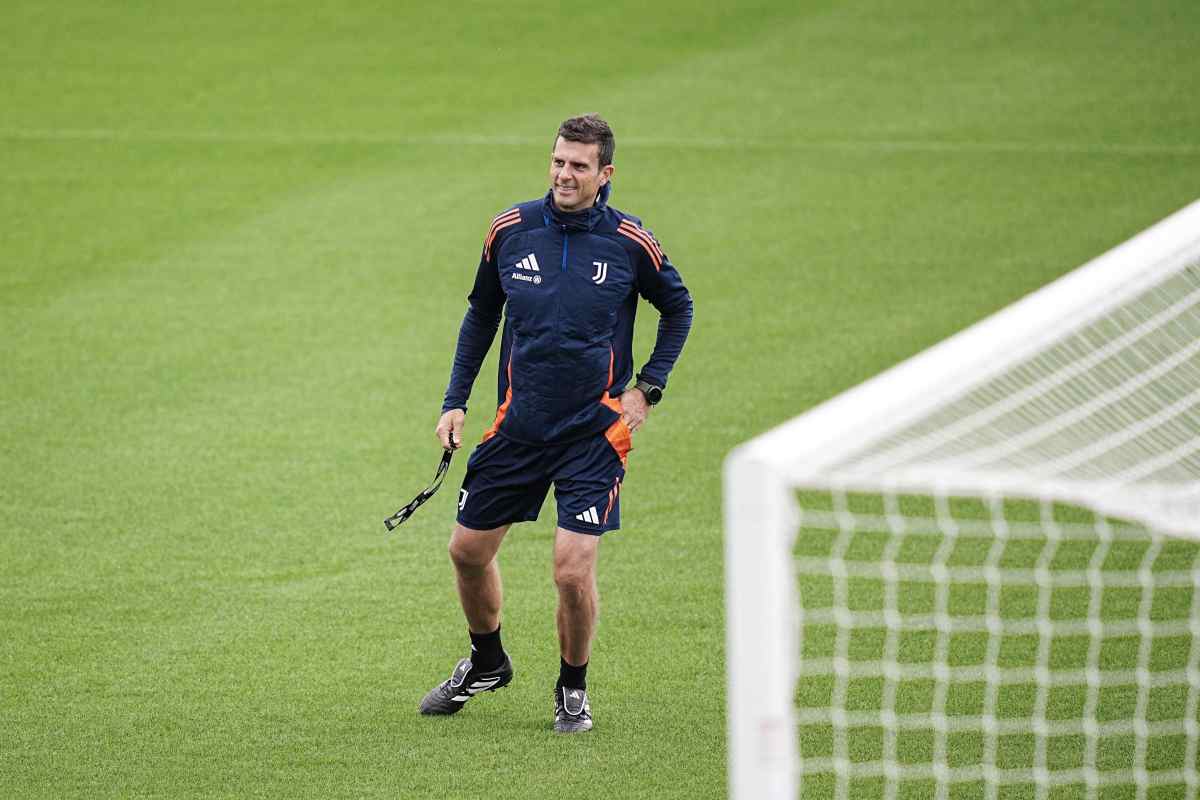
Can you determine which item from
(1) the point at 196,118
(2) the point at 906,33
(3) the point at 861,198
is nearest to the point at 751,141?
(3) the point at 861,198

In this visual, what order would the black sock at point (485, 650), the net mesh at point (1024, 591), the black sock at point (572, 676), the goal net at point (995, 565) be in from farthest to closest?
the black sock at point (485, 650)
the black sock at point (572, 676)
the net mesh at point (1024, 591)
the goal net at point (995, 565)

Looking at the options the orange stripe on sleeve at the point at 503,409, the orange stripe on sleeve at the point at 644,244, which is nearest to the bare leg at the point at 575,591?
the orange stripe on sleeve at the point at 503,409

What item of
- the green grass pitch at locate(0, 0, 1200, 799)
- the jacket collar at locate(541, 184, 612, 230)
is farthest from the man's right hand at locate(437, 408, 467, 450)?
the green grass pitch at locate(0, 0, 1200, 799)

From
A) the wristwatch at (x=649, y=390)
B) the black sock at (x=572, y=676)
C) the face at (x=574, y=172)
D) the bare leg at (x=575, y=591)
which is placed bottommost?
the black sock at (x=572, y=676)

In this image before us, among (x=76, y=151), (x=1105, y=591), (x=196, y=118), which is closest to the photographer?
(x=1105, y=591)

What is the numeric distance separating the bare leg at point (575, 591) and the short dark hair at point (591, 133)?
3.68 feet

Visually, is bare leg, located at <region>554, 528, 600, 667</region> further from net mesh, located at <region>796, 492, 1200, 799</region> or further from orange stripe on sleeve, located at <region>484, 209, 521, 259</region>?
orange stripe on sleeve, located at <region>484, 209, 521, 259</region>

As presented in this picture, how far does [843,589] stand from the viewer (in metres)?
6.43

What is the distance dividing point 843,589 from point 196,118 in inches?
377

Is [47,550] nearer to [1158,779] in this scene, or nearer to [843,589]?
[843,589]

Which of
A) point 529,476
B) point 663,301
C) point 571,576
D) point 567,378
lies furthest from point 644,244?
point 571,576

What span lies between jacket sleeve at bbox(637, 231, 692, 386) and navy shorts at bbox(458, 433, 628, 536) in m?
0.33

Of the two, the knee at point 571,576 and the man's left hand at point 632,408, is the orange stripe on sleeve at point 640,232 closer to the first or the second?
the man's left hand at point 632,408

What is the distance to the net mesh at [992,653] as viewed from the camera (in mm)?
4957
